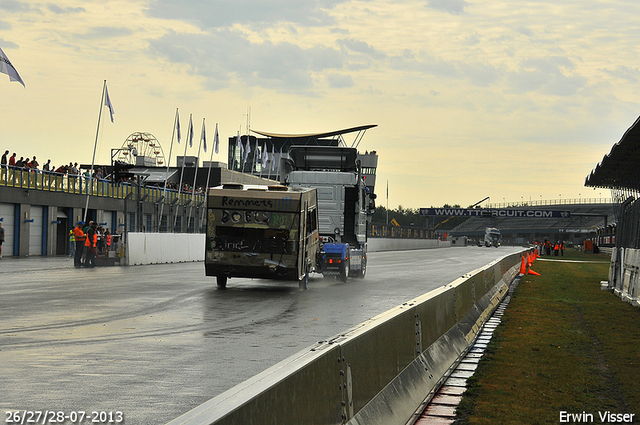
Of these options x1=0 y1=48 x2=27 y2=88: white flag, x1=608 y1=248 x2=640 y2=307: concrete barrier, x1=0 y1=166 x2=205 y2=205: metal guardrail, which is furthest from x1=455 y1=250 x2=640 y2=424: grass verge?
x1=0 y1=166 x2=205 y2=205: metal guardrail

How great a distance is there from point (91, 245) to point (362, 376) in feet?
95.1

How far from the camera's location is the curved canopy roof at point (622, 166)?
2081 centimetres

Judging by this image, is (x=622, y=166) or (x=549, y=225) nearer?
(x=622, y=166)

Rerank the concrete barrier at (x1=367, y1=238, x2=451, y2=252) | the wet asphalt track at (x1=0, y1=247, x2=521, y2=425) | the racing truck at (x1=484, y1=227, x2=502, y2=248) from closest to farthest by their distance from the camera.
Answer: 1. the wet asphalt track at (x1=0, y1=247, x2=521, y2=425)
2. the concrete barrier at (x1=367, y1=238, x2=451, y2=252)
3. the racing truck at (x1=484, y1=227, x2=502, y2=248)

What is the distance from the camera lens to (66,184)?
48.3 metres

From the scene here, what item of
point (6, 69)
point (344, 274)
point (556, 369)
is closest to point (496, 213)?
point (344, 274)

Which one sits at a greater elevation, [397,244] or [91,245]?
[91,245]

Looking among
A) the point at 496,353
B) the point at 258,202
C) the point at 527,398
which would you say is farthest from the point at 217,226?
the point at 527,398

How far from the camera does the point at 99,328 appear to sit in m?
12.8

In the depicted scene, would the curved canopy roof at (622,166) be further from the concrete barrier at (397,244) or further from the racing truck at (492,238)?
the racing truck at (492,238)

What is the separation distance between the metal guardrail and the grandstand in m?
116

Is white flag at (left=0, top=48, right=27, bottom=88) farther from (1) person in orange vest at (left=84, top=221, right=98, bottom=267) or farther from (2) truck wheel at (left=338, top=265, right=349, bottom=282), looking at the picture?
(2) truck wheel at (left=338, top=265, right=349, bottom=282)

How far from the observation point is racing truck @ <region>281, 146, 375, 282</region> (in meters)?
25.7

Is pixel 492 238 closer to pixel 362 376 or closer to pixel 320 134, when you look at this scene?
pixel 320 134
